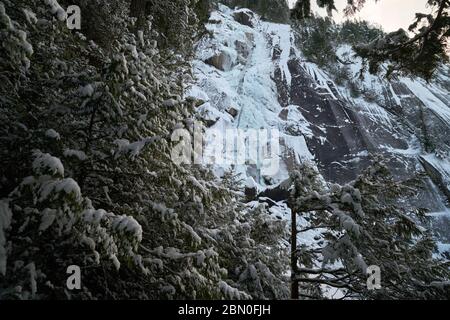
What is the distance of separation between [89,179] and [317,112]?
42.2m

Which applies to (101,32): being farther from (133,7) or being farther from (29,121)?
(29,121)

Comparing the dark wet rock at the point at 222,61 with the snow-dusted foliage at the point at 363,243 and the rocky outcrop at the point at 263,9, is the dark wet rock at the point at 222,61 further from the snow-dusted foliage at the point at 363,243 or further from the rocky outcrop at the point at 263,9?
the snow-dusted foliage at the point at 363,243

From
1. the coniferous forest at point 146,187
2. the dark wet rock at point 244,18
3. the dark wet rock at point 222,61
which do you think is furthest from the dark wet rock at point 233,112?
the coniferous forest at point 146,187

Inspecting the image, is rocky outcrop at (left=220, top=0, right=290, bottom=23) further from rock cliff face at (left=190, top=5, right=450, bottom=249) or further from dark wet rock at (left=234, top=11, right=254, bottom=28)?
rock cliff face at (left=190, top=5, right=450, bottom=249)


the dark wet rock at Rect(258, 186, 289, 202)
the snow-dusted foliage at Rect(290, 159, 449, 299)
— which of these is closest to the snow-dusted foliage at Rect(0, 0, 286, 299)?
the snow-dusted foliage at Rect(290, 159, 449, 299)

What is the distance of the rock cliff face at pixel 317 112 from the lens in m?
37.9

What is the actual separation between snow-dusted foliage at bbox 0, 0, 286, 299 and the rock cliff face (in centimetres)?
2972

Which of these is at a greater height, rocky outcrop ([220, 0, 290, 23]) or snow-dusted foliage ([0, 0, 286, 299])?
rocky outcrop ([220, 0, 290, 23])

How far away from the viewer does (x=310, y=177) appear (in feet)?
25.6

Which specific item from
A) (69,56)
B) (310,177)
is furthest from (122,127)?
(310,177)

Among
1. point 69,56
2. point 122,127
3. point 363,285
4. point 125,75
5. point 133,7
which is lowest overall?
point 363,285

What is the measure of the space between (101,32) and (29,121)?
3641 mm

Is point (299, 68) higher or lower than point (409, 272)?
higher

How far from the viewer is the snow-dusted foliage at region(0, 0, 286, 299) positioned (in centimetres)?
303
